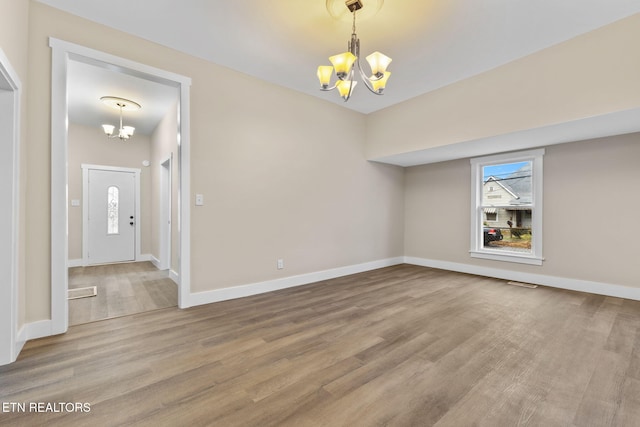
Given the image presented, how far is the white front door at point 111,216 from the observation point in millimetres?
5793

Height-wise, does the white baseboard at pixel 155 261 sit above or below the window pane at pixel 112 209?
below

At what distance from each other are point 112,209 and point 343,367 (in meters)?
6.40

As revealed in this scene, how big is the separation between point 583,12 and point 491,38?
0.73 metres

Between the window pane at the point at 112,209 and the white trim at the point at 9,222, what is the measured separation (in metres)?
4.62

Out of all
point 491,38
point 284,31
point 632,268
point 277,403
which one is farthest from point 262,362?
point 632,268

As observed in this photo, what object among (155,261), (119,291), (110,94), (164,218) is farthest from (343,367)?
(155,261)

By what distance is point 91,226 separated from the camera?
5781 mm

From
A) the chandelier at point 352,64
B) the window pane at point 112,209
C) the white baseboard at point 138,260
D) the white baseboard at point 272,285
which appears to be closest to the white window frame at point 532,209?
the white baseboard at point 272,285

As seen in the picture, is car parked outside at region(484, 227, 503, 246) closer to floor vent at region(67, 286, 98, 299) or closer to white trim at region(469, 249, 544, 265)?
white trim at region(469, 249, 544, 265)

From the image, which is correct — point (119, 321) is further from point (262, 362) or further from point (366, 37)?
point (366, 37)

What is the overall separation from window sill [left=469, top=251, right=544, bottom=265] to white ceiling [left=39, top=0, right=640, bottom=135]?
294 centimetres

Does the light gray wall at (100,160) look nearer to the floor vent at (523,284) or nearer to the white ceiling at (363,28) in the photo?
the white ceiling at (363,28)

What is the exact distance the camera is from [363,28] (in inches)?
108

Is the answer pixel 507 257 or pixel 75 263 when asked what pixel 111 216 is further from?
pixel 507 257
